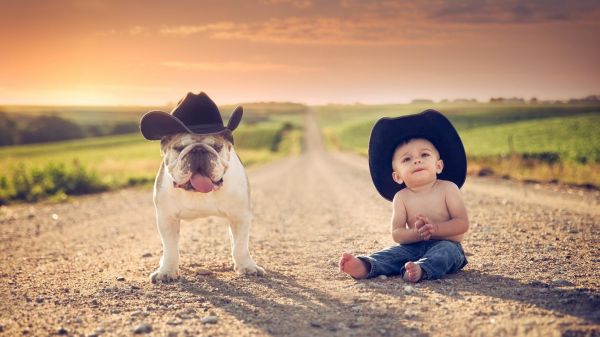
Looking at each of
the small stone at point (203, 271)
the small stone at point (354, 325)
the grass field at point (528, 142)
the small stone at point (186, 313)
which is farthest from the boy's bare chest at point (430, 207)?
the grass field at point (528, 142)

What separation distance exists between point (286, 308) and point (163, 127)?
209 cm

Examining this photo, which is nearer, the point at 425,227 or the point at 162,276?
the point at 425,227

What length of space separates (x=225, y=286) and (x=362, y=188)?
1076cm

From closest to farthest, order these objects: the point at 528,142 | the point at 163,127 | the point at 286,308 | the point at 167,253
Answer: the point at 286,308, the point at 163,127, the point at 167,253, the point at 528,142

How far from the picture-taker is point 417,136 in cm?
529

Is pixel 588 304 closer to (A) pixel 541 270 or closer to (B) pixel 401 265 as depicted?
(A) pixel 541 270

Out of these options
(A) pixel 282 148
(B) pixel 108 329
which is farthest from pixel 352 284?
(A) pixel 282 148

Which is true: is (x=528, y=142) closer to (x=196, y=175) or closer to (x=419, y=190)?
(x=419, y=190)

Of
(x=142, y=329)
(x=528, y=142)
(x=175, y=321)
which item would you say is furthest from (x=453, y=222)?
(x=528, y=142)

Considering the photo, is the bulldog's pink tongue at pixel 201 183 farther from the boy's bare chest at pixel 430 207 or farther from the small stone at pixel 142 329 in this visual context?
the boy's bare chest at pixel 430 207

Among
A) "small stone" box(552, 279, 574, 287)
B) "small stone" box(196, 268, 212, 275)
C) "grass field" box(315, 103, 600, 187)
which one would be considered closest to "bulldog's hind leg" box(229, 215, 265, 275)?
"small stone" box(196, 268, 212, 275)

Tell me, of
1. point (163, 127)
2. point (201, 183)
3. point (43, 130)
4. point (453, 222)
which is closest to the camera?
point (201, 183)

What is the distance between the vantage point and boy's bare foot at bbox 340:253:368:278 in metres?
4.83

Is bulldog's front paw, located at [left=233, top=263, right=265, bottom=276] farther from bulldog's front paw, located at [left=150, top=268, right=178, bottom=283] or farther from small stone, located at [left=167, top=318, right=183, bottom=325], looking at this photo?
small stone, located at [left=167, top=318, right=183, bottom=325]
